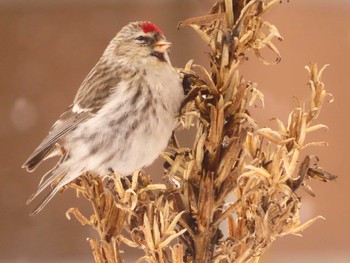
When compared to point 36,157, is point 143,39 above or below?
above

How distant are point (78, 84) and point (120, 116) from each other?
2.14 feet

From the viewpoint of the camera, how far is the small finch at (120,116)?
68 cm

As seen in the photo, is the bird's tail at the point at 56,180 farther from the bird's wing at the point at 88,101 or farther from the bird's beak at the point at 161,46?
the bird's beak at the point at 161,46

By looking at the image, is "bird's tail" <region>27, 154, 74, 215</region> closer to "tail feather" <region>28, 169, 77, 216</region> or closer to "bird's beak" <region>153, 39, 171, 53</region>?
"tail feather" <region>28, 169, 77, 216</region>

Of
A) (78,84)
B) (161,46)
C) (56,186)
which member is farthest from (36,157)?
(78,84)

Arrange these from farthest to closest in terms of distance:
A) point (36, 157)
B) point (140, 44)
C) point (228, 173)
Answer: point (140, 44)
point (36, 157)
point (228, 173)

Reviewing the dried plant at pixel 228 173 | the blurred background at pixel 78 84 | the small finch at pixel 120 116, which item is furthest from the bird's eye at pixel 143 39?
the blurred background at pixel 78 84

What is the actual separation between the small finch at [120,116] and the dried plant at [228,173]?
106 mm

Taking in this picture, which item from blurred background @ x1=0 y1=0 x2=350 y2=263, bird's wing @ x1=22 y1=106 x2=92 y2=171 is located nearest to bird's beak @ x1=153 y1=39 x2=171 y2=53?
bird's wing @ x1=22 y1=106 x2=92 y2=171

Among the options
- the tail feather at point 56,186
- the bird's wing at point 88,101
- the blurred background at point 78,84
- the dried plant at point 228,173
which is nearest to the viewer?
the dried plant at point 228,173

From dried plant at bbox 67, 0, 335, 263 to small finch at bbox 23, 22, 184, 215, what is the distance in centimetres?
11

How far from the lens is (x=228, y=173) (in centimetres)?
53

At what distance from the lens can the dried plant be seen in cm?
52

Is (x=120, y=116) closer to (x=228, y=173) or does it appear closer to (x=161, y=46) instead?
(x=161, y=46)
